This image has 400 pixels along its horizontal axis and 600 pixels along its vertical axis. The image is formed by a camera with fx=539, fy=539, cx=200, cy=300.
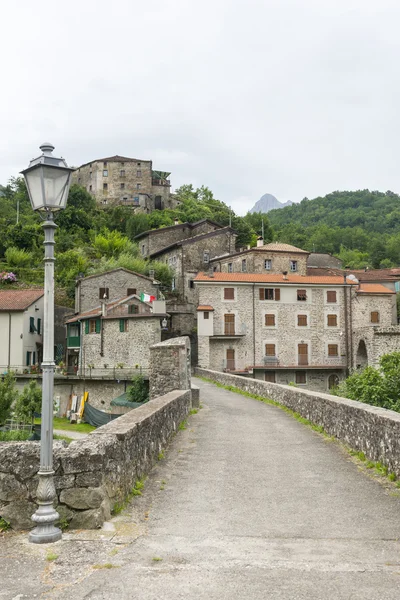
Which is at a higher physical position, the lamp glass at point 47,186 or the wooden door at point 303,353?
the lamp glass at point 47,186

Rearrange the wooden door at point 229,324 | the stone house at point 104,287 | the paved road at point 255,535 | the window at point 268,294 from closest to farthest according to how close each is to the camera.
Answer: the paved road at point 255,535, the stone house at point 104,287, the wooden door at point 229,324, the window at point 268,294

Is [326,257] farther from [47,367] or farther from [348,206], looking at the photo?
[47,367]

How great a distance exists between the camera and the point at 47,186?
19.3ft

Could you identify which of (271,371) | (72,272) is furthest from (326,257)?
(72,272)

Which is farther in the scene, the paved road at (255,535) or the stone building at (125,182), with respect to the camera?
the stone building at (125,182)

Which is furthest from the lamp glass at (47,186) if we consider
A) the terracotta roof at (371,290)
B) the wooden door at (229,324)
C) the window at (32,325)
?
the terracotta roof at (371,290)

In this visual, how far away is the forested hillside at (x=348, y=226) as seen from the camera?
94688mm

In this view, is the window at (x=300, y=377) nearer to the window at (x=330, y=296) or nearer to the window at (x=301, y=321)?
the window at (x=301, y=321)

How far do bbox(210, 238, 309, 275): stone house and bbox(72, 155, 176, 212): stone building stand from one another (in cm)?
4569

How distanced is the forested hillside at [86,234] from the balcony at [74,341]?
9.35 metres

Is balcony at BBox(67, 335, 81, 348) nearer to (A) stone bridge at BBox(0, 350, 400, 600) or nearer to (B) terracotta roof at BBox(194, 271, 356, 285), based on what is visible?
(B) terracotta roof at BBox(194, 271, 356, 285)

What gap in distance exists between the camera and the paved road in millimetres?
4133

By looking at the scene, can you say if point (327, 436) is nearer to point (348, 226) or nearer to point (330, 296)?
point (330, 296)

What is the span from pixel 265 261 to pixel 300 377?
43.7 feet
